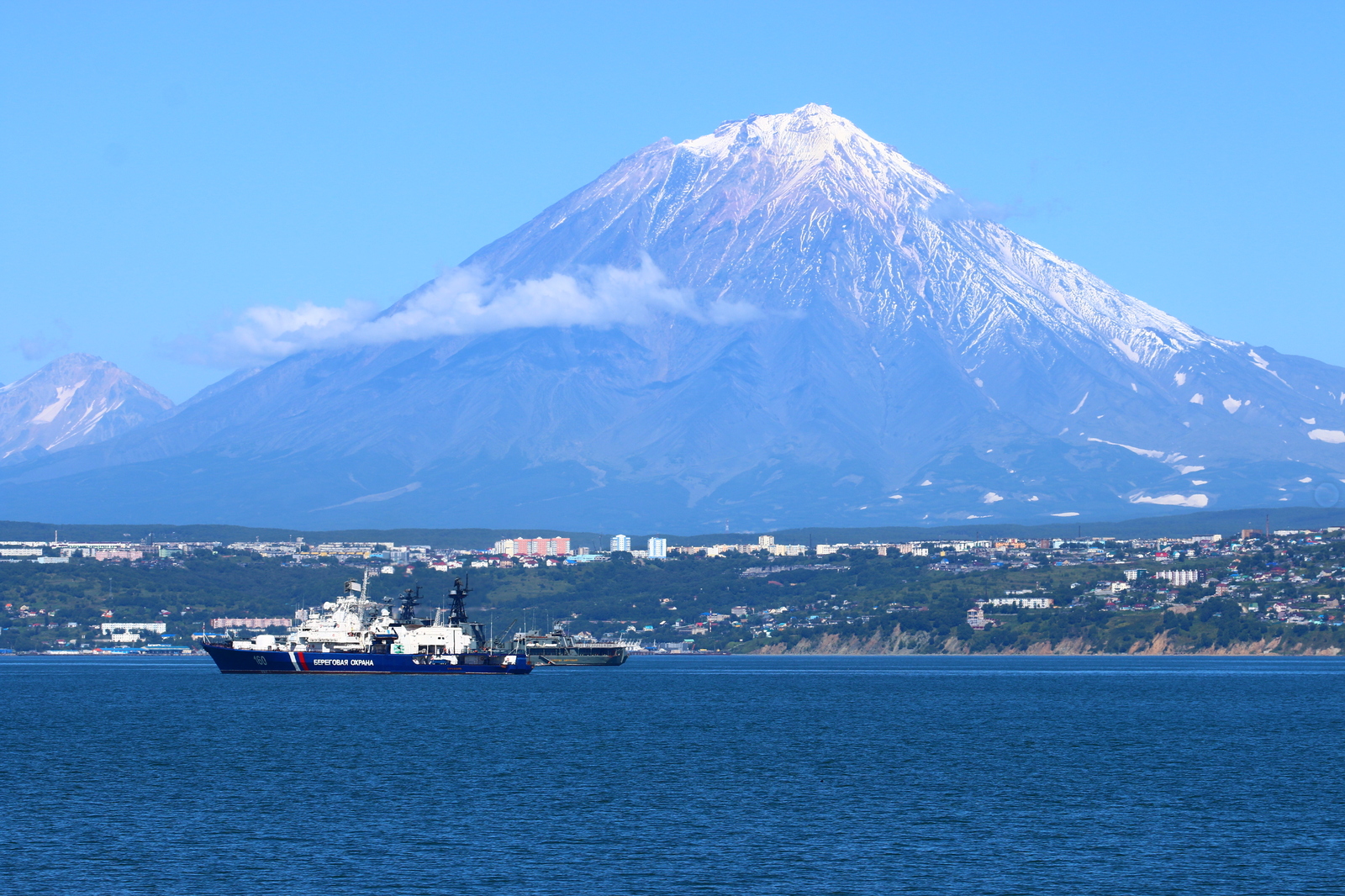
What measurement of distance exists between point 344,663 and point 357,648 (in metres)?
2.05

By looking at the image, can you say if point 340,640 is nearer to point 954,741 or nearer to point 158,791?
point 954,741

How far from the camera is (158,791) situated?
2943 inches

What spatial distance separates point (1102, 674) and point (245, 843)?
448ft

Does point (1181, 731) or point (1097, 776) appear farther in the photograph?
point (1181, 731)

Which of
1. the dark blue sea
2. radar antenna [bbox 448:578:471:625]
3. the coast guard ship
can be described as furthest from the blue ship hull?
the dark blue sea

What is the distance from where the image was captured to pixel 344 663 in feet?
550

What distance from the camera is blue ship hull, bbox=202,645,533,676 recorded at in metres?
167

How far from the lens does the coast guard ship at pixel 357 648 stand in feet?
550

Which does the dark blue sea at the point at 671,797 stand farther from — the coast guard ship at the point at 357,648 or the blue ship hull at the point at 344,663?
the coast guard ship at the point at 357,648

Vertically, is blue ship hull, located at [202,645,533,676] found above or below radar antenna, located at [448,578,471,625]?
below

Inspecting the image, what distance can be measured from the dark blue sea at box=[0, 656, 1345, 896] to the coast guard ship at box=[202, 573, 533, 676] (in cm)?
3363

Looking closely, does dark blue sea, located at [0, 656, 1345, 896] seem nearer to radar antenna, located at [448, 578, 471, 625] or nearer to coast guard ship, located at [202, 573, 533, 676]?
coast guard ship, located at [202, 573, 533, 676]

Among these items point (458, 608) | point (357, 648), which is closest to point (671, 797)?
point (357, 648)

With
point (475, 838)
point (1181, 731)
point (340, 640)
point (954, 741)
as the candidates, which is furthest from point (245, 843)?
point (340, 640)
